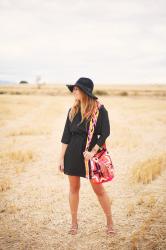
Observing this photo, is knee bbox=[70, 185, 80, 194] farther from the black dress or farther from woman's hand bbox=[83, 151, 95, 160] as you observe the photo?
woman's hand bbox=[83, 151, 95, 160]

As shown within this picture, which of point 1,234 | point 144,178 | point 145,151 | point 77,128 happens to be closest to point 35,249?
point 1,234

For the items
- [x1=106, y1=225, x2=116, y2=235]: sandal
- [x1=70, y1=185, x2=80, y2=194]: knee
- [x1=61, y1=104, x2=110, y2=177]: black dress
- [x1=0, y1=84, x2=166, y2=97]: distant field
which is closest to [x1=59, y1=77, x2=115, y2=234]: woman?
[x1=61, y1=104, x2=110, y2=177]: black dress

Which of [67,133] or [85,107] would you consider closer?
[85,107]

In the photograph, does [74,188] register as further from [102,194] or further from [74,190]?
[102,194]

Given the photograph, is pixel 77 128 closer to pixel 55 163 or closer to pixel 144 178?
pixel 144 178

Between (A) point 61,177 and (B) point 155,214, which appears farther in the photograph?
(A) point 61,177

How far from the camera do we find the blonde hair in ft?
13.5

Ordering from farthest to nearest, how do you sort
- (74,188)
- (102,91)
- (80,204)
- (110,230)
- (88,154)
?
(102,91) → (80,204) → (110,230) → (74,188) → (88,154)

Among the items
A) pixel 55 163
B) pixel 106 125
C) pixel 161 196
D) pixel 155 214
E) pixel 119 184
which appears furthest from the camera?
pixel 55 163

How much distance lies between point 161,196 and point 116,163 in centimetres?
294

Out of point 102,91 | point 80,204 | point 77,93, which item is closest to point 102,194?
point 77,93

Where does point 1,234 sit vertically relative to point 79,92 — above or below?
below

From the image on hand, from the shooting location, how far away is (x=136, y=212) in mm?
5504

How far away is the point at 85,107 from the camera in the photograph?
4.12m
